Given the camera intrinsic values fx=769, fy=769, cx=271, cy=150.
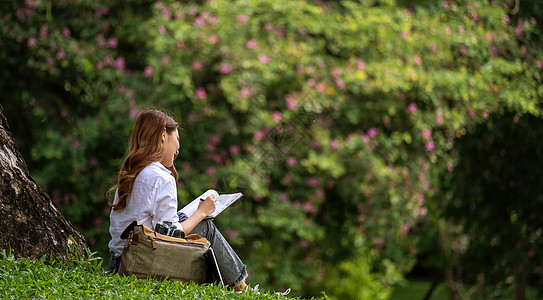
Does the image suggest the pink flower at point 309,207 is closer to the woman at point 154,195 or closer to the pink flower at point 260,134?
the pink flower at point 260,134

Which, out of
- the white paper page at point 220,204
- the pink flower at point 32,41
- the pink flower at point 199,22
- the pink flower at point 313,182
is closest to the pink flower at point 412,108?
the pink flower at point 313,182

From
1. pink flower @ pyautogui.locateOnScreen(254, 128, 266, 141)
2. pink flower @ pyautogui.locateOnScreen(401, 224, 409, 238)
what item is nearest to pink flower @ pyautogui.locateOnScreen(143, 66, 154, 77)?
pink flower @ pyautogui.locateOnScreen(254, 128, 266, 141)

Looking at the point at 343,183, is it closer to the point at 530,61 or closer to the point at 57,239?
the point at 530,61

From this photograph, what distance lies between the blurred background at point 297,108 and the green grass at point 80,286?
3245mm

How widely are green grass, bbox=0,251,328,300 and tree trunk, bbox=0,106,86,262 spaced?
8 centimetres

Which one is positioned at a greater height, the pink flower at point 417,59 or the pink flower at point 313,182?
the pink flower at point 417,59

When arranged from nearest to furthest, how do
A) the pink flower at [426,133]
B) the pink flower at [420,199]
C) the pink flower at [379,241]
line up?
the pink flower at [426,133] < the pink flower at [420,199] < the pink flower at [379,241]

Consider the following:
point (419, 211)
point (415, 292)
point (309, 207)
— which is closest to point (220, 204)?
point (309, 207)

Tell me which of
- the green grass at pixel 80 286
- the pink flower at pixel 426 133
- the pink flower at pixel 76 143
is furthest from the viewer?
the pink flower at pixel 426 133

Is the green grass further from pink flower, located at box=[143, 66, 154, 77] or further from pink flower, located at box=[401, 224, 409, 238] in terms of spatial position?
pink flower, located at box=[401, 224, 409, 238]

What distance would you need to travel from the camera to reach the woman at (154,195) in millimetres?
3098

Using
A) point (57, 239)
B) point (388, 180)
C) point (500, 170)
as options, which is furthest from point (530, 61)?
point (57, 239)

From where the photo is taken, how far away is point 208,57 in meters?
6.71

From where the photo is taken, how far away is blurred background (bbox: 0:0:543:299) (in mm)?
6426
